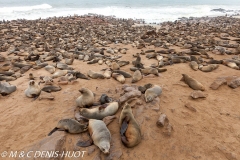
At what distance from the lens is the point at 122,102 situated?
3.51 m

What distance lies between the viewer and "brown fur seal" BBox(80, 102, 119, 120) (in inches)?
126

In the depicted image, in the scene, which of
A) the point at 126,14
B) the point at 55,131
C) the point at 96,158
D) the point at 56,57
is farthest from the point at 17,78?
the point at 126,14

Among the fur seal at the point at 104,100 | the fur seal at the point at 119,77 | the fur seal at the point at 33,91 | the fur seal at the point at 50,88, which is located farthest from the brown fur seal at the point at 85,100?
the fur seal at the point at 119,77

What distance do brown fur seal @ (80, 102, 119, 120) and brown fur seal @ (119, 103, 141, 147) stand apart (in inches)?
12.0

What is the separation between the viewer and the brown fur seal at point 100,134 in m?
2.58

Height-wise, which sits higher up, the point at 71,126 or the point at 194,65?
the point at 194,65

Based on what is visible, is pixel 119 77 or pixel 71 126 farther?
pixel 119 77

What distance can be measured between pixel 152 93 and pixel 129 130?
4.06 ft

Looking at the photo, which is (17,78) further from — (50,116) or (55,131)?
(55,131)

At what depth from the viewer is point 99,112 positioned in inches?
127

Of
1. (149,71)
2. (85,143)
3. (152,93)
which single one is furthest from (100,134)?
(149,71)

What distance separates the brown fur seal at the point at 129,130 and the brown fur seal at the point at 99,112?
306mm

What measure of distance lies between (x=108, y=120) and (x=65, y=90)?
5.54 feet

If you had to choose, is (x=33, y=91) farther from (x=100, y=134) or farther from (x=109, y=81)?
(x=100, y=134)
